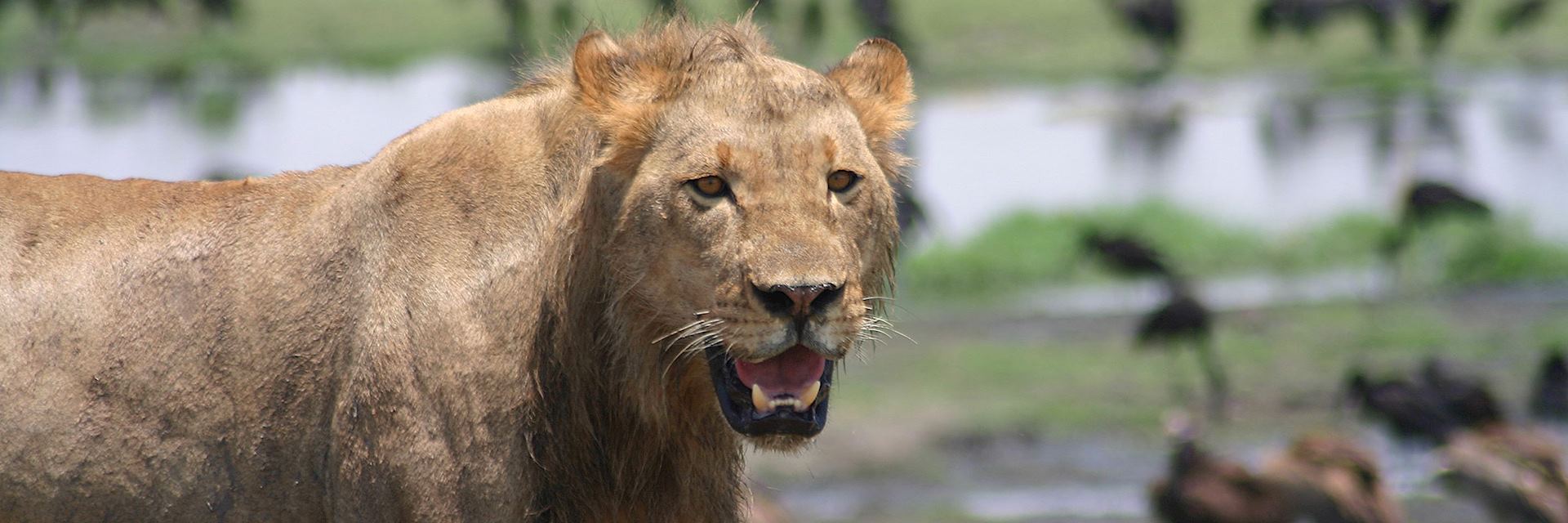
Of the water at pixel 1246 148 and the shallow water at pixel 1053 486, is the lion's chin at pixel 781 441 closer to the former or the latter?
the shallow water at pixel 1053 486

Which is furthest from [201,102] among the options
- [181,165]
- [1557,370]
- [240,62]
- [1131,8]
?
[1557,370]

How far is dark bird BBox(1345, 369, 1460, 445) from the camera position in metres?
10.5

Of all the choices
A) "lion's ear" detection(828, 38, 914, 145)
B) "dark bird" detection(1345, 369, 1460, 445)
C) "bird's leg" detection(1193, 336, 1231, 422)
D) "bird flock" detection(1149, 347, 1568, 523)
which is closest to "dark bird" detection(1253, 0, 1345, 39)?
"bird's leg" detection(1193, 336, 1231, 422)

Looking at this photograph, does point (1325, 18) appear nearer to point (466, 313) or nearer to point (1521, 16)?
point (1521, 16)

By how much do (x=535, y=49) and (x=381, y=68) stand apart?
3.42 meters

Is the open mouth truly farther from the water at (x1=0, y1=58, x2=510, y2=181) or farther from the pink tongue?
the water at (x1=0, y1=58, x2=510, y2=181)

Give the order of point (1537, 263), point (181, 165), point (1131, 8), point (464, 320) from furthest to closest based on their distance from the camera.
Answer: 1. point (1131, 8)
2. point (181, 165)
3. point (1537, 263)
4. point (464, 320)

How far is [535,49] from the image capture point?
1460 centimetres

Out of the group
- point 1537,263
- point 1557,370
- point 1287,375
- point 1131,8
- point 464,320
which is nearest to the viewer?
point 464,320

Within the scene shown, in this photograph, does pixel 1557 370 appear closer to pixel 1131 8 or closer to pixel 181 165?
pixel 1131 8

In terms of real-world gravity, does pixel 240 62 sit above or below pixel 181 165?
above

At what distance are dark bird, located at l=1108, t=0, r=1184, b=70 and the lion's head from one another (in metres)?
13.1

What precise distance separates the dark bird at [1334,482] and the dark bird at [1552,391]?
2.21 m

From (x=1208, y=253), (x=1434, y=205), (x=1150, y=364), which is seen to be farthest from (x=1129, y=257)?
(x=1208, y=253)
